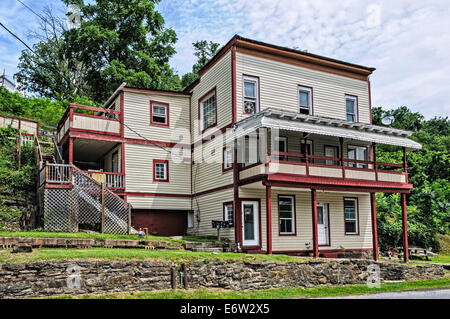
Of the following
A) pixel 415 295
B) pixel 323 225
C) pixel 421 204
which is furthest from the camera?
pixel 421 204

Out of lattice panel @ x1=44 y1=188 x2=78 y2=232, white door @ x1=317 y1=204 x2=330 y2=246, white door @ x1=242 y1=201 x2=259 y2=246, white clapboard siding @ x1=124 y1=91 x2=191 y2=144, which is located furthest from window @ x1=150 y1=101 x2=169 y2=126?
white door @ x1=317 y1=204 x2=330 y2=246

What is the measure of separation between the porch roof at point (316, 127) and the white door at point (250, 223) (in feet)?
10.2

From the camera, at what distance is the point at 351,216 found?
22.8m

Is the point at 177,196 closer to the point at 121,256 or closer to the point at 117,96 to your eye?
the point at 117,96

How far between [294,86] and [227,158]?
5.15 meters

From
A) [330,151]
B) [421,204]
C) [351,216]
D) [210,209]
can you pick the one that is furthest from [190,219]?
[421,204]

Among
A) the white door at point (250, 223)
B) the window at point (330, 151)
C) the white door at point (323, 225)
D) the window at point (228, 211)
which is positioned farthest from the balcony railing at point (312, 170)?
the white door at point (323, 225)

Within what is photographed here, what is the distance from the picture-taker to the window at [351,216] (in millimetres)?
22594

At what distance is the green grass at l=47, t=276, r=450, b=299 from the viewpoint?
1136 cm

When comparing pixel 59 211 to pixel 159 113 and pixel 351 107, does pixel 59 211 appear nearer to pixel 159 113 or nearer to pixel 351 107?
pixel 159 113

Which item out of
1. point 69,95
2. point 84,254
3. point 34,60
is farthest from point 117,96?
point 34,60

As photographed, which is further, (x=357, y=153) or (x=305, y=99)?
(x=357, y=153)
